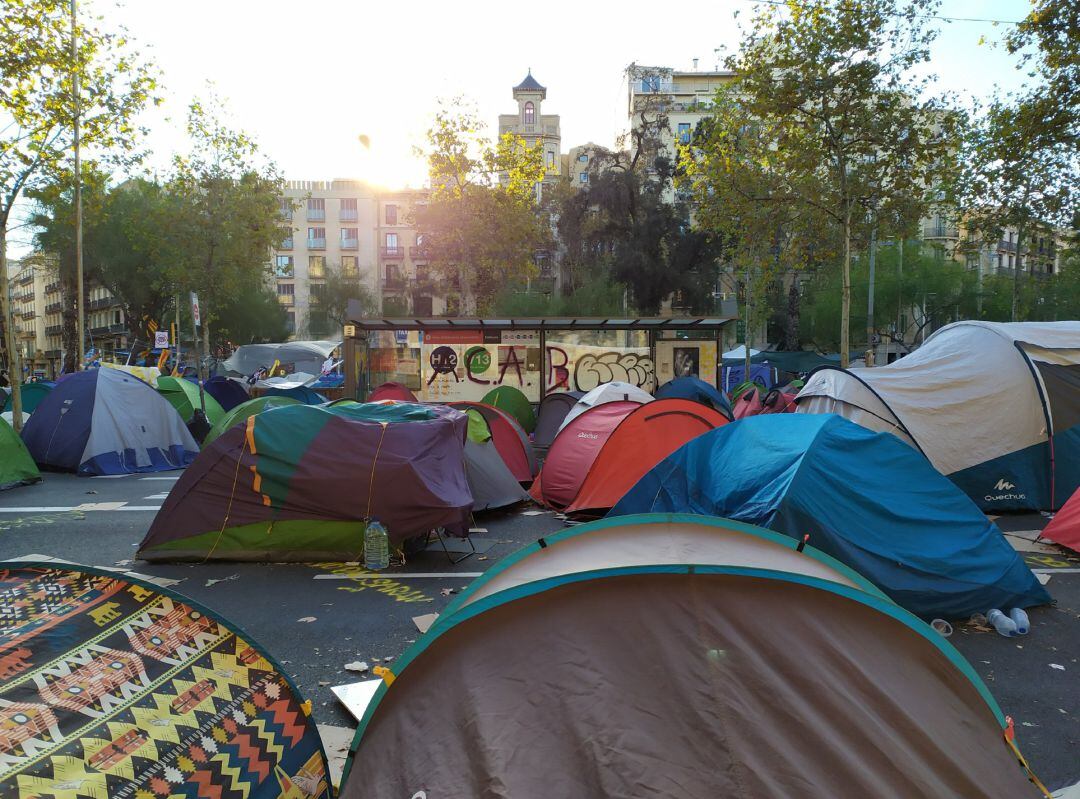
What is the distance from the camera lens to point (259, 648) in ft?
9.75

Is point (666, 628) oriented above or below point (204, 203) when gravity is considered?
below

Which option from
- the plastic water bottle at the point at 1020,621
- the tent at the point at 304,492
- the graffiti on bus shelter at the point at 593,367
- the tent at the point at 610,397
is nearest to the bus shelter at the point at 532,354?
the graffiti on bus shelter at the point at 593,367

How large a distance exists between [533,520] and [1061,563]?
214 inches

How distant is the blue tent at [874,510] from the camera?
5.21m

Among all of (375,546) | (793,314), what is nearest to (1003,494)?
(375,546)

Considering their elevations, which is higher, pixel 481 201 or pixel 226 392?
pixel 481 201

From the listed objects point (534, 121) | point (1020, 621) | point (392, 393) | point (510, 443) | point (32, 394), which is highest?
point (534, 121)

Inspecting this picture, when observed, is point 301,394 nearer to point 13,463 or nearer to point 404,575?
point 13,463

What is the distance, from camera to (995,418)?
915 centimetres

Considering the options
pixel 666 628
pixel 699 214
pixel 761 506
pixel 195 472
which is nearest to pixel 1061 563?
pixel 761 506

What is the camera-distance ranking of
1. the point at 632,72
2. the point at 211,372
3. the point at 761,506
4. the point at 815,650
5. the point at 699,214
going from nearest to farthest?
the point at 815,650 < the point at 761,506 < the point at 699,214 < the point at 211,372 < the point at 632,72

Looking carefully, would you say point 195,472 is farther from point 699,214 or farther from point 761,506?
point 699,214

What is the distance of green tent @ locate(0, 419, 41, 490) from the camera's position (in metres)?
11.5

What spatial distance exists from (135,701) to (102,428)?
1252 cm
